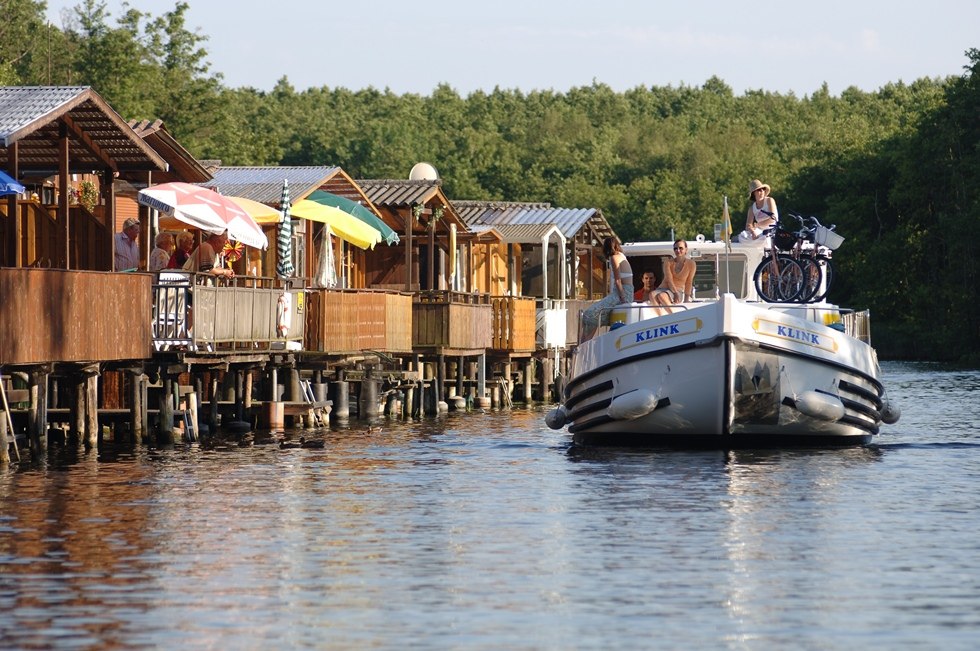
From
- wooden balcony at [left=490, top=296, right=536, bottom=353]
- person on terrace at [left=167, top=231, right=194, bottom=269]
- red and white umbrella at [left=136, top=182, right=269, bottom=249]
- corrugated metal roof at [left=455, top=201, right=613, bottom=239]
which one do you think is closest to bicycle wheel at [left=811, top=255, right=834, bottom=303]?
red and white umbrella at [left=136, top=182, right=269, bottom=249]

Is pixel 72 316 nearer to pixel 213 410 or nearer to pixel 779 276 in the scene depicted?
pixel 213 410

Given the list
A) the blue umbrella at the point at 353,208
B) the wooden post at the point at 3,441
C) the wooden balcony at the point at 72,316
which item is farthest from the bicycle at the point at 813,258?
the blue umbrella at the point at 353,208

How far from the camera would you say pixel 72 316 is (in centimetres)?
2555

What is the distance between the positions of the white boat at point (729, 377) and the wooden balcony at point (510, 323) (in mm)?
17998

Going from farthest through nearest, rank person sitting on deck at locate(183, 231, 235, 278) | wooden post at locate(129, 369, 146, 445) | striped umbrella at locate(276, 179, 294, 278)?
striped umbrella at locate(276, 179, 294, 278) < person sitting on deck at locate(183, 231, 235, 278) < wooden post at locate(129, 369, 146, 445)

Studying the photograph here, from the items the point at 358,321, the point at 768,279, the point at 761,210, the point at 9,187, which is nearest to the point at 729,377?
the point at 768,279

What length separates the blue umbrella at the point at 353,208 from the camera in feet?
127

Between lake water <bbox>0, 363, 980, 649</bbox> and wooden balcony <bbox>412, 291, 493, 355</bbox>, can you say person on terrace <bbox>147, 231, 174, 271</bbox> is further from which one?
wooden balcony <bbox>412, 291, 493, 355</bbox>

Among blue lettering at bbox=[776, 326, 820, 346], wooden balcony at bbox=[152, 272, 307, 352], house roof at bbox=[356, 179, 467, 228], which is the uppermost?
house roof at bbox=[356, 179, 467, 228]

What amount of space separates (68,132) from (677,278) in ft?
27.1

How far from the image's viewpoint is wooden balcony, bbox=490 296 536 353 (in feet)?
153

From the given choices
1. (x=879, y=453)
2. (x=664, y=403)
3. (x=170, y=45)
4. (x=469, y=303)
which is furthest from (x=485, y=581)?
(x=170, y=45)

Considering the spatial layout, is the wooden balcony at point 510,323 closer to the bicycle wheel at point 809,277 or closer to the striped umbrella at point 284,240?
the striped umbrella at point 284,240

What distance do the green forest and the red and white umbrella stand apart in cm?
2830
